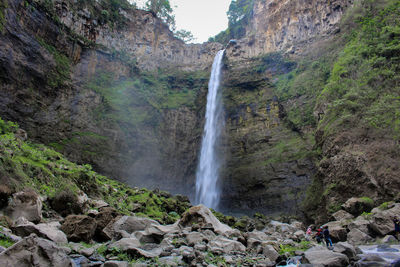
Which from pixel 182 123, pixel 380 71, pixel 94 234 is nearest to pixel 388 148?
pixel 380 71

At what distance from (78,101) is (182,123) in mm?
11458

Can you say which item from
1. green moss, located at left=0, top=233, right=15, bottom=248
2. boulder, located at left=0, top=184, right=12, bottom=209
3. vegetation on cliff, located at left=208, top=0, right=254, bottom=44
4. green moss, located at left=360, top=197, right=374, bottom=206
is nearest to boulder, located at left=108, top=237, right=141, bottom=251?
green moss, located at left=0, top=233, right=15, bottom=248

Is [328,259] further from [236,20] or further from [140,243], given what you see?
[236,20]

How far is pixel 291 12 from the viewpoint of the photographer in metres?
31.8

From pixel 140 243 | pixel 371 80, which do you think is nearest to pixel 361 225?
pixel 140 243

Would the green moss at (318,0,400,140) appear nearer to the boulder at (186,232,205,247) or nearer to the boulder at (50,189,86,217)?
the boulder at (186,232,205,247)

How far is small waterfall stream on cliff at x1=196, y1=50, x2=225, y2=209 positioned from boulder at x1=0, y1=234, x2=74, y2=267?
20.4 m

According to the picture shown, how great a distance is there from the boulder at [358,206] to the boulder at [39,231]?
35.0 feet

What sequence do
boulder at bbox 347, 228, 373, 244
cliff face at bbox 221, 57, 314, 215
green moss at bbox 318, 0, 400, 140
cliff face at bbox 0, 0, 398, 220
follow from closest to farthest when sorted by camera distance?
boulder at bbox 347, 228, 373, 244
green moss at bbox 318, 0, 400, 140
cliff face at bbox 0, 0, 398, 220
cliff face at bbox 221, 57, 314, 215

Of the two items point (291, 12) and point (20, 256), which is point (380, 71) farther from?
point (291, 12)

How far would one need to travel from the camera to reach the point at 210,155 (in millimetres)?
25969

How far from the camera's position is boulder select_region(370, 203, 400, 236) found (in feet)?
25.6

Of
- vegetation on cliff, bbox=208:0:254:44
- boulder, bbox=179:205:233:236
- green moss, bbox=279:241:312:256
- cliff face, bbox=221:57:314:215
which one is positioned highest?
vegetation on cliff, bbox=208:0:254:44

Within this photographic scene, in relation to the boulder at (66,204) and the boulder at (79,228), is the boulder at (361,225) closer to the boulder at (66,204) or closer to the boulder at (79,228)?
the boulder at (79,228)
